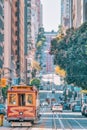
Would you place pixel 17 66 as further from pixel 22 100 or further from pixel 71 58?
pixel 22 100

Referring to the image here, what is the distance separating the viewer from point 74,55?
313 feet

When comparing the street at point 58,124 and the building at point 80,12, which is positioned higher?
the building at point 80,12

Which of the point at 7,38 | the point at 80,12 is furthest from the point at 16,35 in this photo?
the point at 80,12

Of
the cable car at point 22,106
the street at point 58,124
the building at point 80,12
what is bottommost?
the street at point 58,124

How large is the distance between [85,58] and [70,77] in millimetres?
5196

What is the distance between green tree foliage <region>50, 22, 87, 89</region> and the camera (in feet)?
304

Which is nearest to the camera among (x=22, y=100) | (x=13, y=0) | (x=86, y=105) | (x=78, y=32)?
(x=22, y=100)

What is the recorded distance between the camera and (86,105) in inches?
3233

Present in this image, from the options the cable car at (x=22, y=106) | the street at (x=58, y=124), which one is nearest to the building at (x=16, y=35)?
the street at (x=58, y=124)

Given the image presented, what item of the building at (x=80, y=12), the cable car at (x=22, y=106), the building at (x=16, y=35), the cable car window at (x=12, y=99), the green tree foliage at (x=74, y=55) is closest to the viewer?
the cable car at (x=22, y=106)

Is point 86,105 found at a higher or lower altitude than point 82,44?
lower

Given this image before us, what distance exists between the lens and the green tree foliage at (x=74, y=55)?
92.6 m

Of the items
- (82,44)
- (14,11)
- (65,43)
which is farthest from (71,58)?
(14,11)

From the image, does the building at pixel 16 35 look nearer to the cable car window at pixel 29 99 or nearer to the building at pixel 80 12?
the building at pixel 80 12
